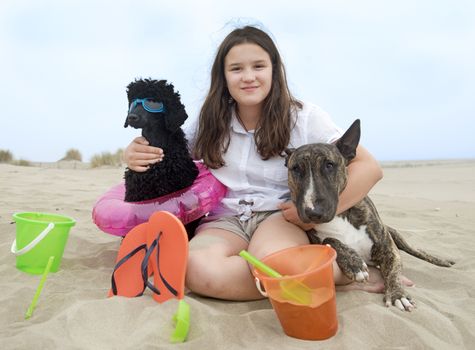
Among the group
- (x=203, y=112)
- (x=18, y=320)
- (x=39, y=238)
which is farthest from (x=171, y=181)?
(x=18, y=320)

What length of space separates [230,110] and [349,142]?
1.15 m

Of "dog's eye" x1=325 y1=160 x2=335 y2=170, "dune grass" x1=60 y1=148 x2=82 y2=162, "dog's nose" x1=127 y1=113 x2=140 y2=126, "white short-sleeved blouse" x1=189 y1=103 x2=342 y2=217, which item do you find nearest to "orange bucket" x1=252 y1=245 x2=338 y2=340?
"dog's eye" x1=325 y1=160 x2=335 y2=170

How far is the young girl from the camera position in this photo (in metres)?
3.16

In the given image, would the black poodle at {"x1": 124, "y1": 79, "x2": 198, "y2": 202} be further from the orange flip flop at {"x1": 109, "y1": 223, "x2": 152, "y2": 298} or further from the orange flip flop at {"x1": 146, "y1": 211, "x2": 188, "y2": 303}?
the orange flip flop at {"x1": 146, "y1": 211, "x2": 188, "y2": 303}

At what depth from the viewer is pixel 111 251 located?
4.10 meters

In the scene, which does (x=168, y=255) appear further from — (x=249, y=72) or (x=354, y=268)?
(x=249, y=72)

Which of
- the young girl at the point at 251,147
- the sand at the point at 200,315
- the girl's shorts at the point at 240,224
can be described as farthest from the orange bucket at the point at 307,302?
the girl's shorts at the point at 240,224

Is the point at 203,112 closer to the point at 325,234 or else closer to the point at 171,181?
the point at 171,181

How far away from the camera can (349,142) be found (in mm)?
3021

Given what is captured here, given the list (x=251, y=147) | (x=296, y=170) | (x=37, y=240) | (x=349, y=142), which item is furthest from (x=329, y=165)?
(x=37, y=240)

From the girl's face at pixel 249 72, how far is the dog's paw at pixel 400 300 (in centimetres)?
168

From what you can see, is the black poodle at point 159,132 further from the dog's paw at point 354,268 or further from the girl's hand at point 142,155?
the dog's paw at point 354,268

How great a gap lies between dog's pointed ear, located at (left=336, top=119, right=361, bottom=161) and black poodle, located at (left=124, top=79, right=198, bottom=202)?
1150 millimetres

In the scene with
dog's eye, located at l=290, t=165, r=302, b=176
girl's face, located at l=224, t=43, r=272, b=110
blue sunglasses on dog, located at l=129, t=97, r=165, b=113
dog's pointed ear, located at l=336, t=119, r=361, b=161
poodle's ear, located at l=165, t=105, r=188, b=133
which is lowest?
dog's eye, located at l=290, t=165, r=302, b=176
